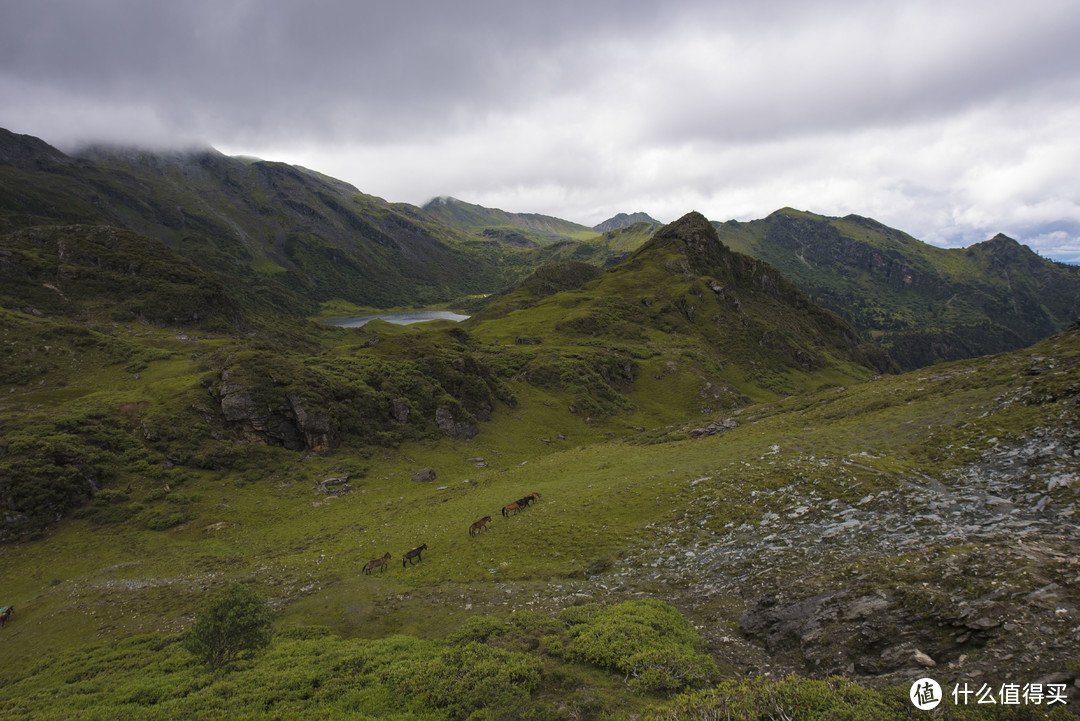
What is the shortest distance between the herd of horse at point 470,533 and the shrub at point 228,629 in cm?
808

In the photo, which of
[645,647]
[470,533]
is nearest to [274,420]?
[470,533]

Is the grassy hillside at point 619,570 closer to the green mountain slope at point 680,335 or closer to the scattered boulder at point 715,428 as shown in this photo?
the scattered boulder at point 715,428

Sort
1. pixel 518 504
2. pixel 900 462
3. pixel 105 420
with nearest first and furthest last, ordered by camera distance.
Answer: pixel 900 462, pixel 518 504, pixel 105 420

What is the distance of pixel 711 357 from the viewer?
105750 mm

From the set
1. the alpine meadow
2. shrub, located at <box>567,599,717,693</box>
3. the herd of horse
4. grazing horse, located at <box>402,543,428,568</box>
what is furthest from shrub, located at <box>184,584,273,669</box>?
shrub, located at <box>567,599,717,693</box>

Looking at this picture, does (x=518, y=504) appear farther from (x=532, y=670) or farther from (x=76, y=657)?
(x=76, y=657)

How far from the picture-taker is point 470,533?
27391mm

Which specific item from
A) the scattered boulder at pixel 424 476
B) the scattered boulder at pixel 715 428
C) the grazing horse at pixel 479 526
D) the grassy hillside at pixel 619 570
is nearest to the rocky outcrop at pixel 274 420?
the grassy hillside at pixel 619 570

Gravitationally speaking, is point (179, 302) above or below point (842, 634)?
above

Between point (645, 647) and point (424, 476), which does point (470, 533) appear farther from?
point (424, 476)

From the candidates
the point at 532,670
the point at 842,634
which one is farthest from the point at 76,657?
the point at 842,634

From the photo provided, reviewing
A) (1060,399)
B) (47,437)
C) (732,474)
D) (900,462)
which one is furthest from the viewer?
(47,437)

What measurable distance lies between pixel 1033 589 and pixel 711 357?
330ft

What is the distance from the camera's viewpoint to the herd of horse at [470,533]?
24.2m
